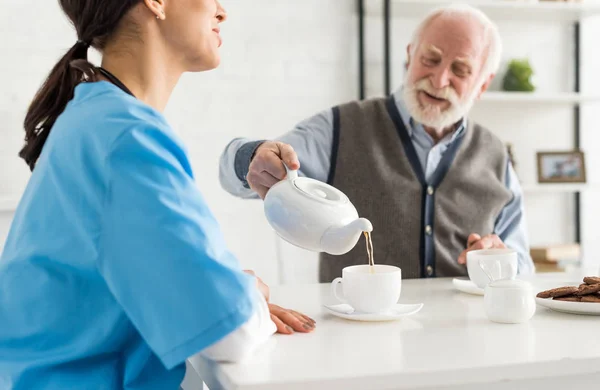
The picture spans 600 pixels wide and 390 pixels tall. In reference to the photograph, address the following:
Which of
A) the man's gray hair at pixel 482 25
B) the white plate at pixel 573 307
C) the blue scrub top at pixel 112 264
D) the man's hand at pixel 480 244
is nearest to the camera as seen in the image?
the blue scrub top at pixel 112 264

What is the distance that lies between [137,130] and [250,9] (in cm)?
190

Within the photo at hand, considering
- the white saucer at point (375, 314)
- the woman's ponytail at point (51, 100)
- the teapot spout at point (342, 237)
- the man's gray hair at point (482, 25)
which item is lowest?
the white saucer at point (375, 314)

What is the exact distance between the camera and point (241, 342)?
91 centimetres

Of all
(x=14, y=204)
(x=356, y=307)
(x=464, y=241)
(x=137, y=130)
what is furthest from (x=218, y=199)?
(x=137, y=130)

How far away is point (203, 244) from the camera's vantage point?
2.86 ft

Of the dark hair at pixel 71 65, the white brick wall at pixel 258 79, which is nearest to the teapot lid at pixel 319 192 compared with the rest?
the dark hair at pixel 71 65

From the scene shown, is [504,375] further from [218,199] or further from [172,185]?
[218,199]

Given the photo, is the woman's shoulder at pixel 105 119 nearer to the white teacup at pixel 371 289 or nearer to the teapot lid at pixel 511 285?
the white teacup at pixel 371 289

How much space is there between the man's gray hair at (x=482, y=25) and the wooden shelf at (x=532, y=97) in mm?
596

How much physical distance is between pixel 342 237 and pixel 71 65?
499 mm

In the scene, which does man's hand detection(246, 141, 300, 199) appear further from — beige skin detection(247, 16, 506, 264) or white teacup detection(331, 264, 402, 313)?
beige skin detection(247, 16, 506, 264)

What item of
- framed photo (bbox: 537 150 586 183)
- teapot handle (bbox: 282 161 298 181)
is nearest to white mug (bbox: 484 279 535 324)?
teapot handle (bbox: 282 161 298 181)

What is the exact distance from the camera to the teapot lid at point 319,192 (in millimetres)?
1122

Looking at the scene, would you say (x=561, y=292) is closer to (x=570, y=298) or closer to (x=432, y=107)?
(x=570, y=298)
